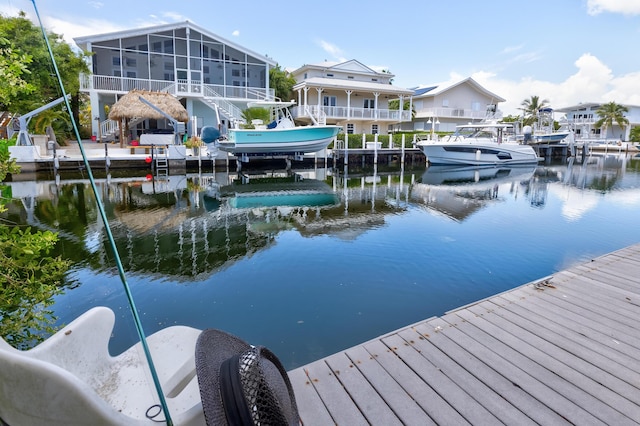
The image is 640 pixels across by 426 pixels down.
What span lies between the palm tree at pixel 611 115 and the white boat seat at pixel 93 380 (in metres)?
58.0

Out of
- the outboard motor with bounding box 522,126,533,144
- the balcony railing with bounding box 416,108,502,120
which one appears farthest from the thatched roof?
the outboard motor with bounding box 522,126,533,144

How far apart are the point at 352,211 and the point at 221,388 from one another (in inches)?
412

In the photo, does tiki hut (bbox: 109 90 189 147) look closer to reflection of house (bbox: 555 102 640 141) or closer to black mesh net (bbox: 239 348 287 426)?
black mesh net (bbox: 239 348 287 426)

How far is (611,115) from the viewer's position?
47594mm

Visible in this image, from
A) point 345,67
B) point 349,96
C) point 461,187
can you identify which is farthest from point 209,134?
point 345,67

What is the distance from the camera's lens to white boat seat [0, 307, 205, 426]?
4.97 ft

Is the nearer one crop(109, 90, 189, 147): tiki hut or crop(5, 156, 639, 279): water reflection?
crop(5, 156, 639, 279): water reflection

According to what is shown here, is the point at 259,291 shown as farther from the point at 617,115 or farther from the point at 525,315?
the point at 617,115

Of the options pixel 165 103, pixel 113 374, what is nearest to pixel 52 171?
pixel 165 103

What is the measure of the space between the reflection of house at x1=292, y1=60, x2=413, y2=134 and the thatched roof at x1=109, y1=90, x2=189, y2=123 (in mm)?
9291

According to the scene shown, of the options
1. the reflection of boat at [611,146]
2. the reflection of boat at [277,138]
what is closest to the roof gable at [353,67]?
the reflection of boat at [277,138]

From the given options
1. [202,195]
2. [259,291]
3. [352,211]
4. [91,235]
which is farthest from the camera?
[202,195]

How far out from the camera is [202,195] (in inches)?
563

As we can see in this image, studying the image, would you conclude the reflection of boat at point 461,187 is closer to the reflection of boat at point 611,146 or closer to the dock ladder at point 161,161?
the dock ladder at point 161,161
